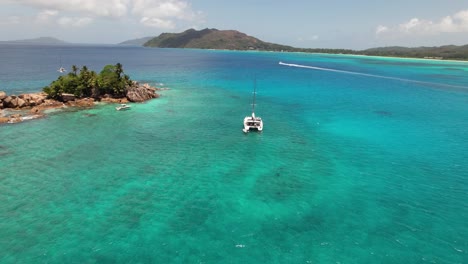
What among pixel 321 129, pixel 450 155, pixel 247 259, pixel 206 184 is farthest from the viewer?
pixel 321 129

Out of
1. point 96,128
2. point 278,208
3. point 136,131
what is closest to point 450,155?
point 278,208

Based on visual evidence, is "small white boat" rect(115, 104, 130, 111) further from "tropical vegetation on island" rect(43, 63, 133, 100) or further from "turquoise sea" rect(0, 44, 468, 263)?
"tropical vegetation on island" rect(43, 63, 133, 100)

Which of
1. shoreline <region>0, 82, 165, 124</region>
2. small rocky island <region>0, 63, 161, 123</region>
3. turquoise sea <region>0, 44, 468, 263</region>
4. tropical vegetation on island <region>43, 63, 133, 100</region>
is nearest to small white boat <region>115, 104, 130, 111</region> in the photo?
turquoise sea <region>0, 44, 468, 263</region>

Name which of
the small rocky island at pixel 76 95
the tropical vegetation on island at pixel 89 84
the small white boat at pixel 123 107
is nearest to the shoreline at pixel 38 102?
the small rocky island at pixel 76 95

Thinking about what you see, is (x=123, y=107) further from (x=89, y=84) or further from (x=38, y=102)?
(x=38, y=102)

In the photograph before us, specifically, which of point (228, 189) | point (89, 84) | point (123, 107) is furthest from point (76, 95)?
point (228, 189)

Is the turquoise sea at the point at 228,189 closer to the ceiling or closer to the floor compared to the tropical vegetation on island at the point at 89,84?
closer to the floor

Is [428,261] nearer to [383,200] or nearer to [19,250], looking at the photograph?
[383,200]

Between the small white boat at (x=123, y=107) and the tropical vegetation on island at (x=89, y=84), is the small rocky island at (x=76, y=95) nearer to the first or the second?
the tropical vegetation on island at (x=89, y=84)

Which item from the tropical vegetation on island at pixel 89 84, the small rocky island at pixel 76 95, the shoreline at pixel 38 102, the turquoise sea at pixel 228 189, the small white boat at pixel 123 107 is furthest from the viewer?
the tropical vegetation on island at pixel 89 84
